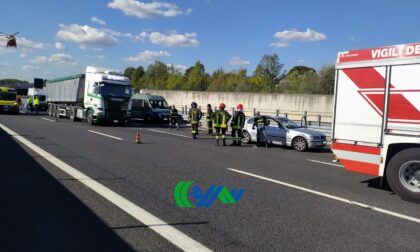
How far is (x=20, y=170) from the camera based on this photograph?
28.2 ft

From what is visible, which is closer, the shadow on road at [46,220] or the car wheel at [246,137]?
the shadow on road at [46,220]

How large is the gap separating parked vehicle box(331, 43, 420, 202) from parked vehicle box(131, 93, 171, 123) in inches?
918

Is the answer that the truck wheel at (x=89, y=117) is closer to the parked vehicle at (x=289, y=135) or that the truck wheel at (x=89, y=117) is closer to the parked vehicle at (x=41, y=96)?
the parked vehicle at (x=289, y=135)

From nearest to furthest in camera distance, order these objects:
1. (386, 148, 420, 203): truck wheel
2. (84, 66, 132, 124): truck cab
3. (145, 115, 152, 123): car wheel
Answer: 1. (386, 148, 420, 203): truck wheel
2. (84, 66, 132, 124): truck cab
3. (145, 115, 152, 123): car wheel

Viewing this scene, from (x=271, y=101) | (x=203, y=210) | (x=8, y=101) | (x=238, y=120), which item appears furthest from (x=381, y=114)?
(x=271, y=101)

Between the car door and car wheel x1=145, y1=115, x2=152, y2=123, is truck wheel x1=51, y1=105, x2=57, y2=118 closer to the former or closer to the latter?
car wheel x1=145, y1=115, x2=152, y2=123

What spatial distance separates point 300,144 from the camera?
15.2 m

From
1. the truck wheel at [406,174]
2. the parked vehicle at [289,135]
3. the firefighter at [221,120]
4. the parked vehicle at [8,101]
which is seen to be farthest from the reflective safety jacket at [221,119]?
the parked vehicle at [8,101]

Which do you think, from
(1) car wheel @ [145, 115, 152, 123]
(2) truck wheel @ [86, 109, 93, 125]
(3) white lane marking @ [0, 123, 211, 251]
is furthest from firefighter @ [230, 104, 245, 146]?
(1) car wheel @ [145, 115, 152, 123]

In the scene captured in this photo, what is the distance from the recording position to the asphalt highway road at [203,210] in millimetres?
4559

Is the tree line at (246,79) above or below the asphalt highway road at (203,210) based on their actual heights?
above

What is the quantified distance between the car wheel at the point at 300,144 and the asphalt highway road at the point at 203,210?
4573mm

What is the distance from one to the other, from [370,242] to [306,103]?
38465 millimetres

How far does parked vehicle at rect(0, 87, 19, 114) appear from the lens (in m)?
34.6
